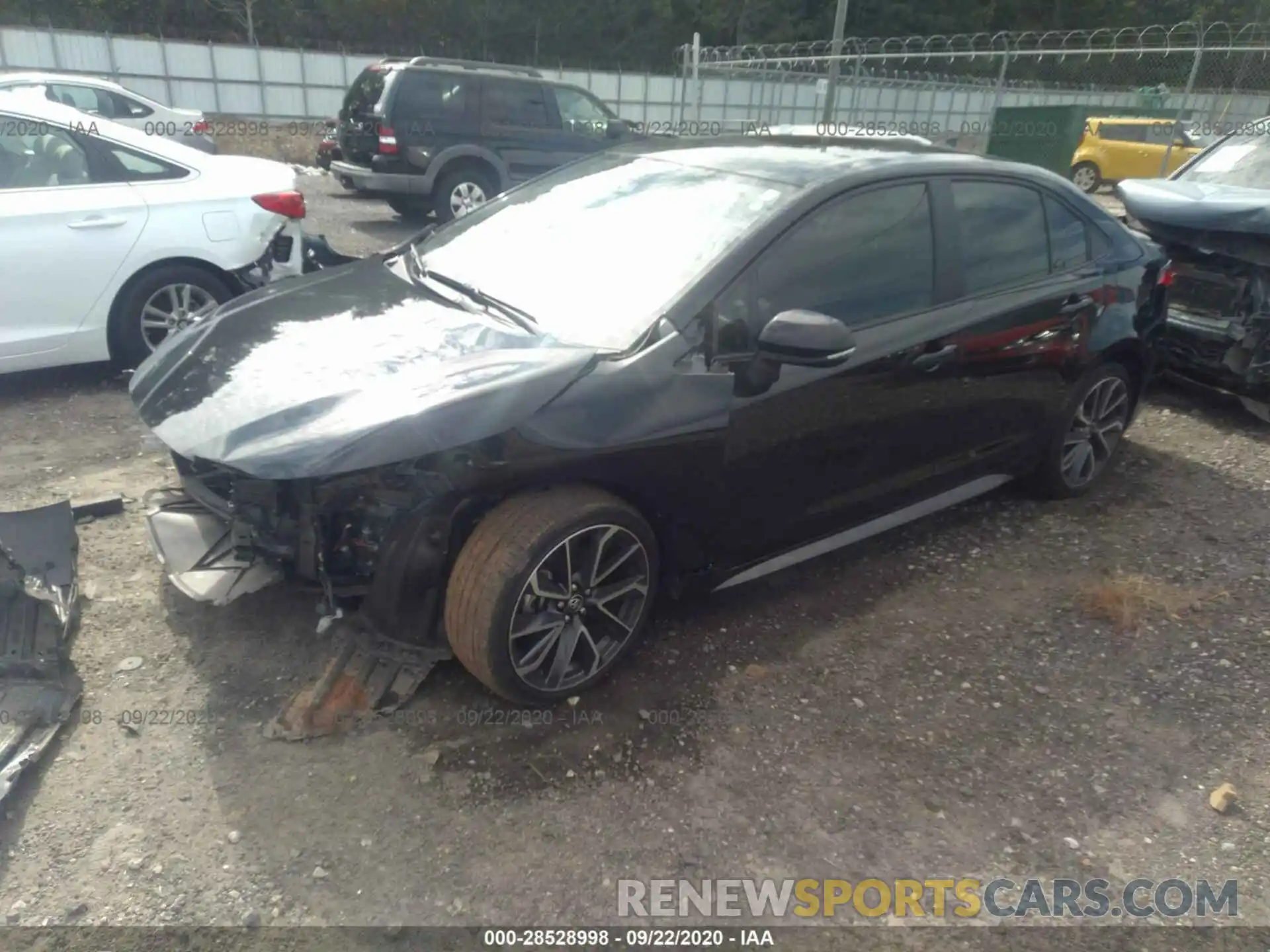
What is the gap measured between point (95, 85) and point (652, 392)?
480 inches

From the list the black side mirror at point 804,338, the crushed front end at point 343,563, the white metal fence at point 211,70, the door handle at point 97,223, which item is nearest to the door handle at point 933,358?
the black side mirror at point 804,338

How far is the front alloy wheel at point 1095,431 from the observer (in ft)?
14.0

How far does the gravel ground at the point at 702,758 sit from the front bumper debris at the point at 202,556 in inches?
13.4

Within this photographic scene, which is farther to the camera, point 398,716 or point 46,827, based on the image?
point 398,716

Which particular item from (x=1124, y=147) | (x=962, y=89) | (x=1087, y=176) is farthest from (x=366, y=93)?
(x=962, y=89)

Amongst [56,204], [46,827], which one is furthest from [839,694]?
[56,204]

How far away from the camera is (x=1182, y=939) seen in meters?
2.26

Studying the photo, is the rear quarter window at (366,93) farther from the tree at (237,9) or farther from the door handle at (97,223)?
the tree at (237,9)

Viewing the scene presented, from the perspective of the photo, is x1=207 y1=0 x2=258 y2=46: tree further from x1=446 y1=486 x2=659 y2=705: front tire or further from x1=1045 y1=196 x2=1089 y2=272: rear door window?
x1=446 y1=486 x2=659 y2=705: front tire

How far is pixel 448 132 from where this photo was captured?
35.1 feet

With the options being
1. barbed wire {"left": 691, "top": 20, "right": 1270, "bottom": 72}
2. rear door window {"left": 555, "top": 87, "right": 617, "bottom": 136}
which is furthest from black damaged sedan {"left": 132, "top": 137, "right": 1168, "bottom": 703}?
barbed wire {"left": 691, "top": 20, "right": 1270, "bottom": 72}

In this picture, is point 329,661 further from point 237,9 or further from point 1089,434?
point 237,9

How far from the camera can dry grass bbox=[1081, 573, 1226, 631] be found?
11.5 ft

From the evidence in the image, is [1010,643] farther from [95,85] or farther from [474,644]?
[95,85]
